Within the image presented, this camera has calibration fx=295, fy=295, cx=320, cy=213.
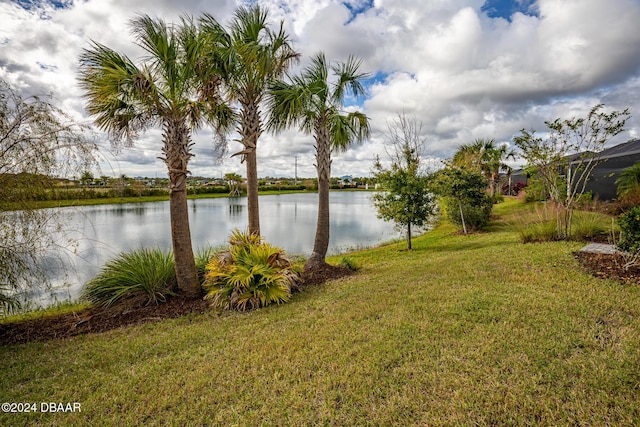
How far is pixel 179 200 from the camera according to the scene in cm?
576

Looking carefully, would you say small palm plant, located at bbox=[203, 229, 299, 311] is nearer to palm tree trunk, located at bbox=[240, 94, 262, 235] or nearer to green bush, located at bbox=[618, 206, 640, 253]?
palm tree trunk, located at bbox=[240, 94, 262, 235]

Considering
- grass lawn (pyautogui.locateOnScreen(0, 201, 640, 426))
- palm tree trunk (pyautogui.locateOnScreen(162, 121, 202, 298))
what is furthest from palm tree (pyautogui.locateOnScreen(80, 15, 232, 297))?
grass lawn (pyautogui.locateOnScreen(0, 201, 640, 426))

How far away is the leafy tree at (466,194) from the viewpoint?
490 inches

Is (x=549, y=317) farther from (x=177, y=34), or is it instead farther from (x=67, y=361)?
(x=177, y=34)

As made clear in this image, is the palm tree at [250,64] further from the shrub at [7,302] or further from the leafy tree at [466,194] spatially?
the leafy tree at [466,194]

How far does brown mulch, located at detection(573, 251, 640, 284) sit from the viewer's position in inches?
193

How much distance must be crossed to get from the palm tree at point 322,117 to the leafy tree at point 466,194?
17.5 feet

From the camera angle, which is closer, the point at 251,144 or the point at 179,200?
the point at 179,200

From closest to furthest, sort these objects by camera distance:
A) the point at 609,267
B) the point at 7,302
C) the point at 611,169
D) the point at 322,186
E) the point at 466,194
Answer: the point at 7,302, the point at 609,267, the point at 322,186, the point at 466,194, the point at 611,169

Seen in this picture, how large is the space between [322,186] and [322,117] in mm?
1812

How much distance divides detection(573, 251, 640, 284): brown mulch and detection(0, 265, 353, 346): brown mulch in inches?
277

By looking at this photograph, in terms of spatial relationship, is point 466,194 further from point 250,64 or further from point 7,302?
point 7,302

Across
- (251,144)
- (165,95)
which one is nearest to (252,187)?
(251,144)

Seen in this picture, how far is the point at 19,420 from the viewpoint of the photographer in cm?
248
